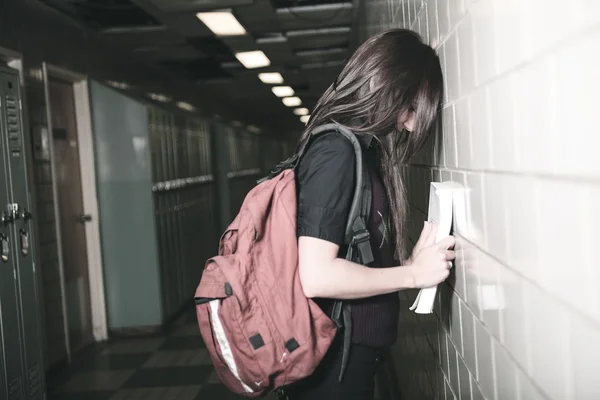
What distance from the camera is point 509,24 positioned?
0.80 meters

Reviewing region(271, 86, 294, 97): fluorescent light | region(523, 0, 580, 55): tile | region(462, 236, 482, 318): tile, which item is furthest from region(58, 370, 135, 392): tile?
region(271, 86, 294, 97): fluorescent light

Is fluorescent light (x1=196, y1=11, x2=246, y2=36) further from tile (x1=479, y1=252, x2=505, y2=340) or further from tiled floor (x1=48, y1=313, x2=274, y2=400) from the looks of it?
tile (x1=479, y1=252, x2=505, y2=340)

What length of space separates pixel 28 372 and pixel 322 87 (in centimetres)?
911

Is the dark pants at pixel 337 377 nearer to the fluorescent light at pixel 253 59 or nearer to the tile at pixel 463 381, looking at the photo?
the tile at pixel 463 381

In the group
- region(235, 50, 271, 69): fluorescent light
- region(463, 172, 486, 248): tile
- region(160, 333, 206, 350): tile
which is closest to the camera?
region(463, 172, 486, 248): tile

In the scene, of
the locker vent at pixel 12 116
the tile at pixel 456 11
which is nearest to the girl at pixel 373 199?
the tile at pixel 456 11

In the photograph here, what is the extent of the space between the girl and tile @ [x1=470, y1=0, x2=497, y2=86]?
0.24 meters

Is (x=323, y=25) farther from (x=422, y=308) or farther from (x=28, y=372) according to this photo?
(x=422, y=308)

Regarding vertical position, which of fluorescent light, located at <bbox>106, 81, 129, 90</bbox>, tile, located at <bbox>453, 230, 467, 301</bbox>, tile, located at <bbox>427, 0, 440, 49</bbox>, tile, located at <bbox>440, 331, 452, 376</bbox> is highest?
fluorescent light, located at <bbox>106, 81, 129, 90</bbox>

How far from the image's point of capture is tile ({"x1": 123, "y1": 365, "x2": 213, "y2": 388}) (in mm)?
3817

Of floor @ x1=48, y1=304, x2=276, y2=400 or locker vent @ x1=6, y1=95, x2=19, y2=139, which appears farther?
floor @ x1=48, y1=304, x2=276, y2=400

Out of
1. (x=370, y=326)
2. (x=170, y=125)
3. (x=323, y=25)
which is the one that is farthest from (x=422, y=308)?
(x=323, y=25)

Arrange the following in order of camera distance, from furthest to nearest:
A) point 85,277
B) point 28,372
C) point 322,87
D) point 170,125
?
1. point 322,87
2. point 170,125
3. point 85,277
4. point 28,372

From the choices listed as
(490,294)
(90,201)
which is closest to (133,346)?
(90,201)
